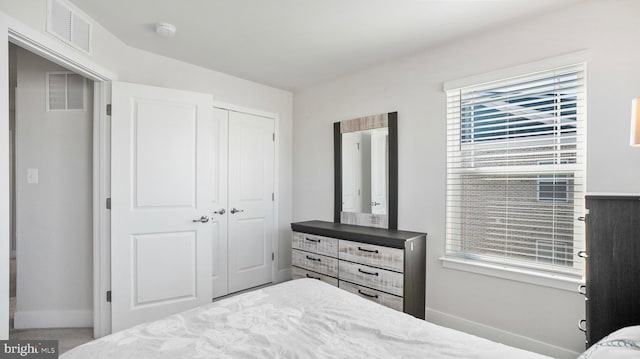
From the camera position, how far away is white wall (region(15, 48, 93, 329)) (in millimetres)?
2732

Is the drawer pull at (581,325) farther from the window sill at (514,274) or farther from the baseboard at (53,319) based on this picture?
the baseboard at (53,319)

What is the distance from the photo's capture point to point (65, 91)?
2775 millimetres

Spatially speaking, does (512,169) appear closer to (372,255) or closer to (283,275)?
(372,255)

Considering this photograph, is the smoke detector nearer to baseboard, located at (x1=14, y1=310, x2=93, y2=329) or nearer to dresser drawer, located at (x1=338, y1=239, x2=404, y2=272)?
dresser drawer, located at (x1=338, y1=239, x2=404, y2=272)

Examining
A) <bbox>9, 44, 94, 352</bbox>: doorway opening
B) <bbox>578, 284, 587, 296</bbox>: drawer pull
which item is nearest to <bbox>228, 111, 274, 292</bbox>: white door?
<bbox>9, 44, 94, 352</bbox>: doorway opening

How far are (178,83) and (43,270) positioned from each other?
2034mm

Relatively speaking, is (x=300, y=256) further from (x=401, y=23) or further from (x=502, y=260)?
(x=401, y=23)

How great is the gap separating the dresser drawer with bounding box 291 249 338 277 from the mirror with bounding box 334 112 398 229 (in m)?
0.54

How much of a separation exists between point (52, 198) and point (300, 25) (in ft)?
8.39

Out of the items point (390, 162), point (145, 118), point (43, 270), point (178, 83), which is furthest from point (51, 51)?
point (390, 162)

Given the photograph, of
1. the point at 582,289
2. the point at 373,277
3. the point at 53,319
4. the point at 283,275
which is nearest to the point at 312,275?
the point at 373,277

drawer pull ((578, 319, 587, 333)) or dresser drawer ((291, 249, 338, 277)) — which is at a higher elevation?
dresser drawer ((291, 249, 338, 277))

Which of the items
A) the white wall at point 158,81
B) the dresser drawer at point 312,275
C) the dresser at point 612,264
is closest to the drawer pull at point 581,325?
the dresser at point 612,264

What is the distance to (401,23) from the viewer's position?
2395 millimetres
